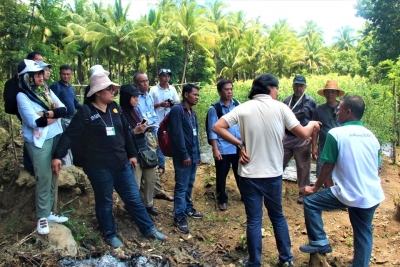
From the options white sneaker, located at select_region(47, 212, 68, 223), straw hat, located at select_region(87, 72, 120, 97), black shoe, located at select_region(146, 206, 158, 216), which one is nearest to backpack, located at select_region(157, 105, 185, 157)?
black shoe, located at select_region(146, 206, 158, 216)

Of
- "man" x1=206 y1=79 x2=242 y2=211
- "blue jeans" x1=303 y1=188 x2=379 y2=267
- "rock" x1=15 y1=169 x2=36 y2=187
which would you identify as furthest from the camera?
"rock" x1=15 y1=169 x2=36 y2=187

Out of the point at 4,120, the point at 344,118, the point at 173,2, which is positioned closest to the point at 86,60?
the point at 173,2

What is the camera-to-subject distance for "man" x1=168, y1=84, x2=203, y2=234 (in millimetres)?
3906

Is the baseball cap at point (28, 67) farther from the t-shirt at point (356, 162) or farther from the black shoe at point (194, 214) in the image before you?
the t-shirt at point (356, 162)

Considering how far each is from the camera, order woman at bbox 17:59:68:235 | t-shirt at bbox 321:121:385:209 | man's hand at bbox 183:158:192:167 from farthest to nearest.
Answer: man's hand at bbox 183:158:192:167, woman at bbox 17:59:68:235, t-shirt at bbox 321:121:385:209

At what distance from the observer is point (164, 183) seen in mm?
5578

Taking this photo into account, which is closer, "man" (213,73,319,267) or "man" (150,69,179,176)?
"man" (213,73,319,267)

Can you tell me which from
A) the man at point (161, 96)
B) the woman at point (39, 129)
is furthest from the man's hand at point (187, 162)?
the man at point (161, 96)

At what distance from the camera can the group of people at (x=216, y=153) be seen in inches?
114

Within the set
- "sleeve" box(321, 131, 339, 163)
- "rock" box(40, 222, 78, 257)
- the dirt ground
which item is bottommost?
the dirt ground

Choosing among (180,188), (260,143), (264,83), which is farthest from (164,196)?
(264,83)

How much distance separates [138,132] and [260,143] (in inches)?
58.5

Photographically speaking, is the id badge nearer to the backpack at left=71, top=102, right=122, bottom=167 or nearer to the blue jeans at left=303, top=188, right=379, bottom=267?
the backpack at left=71, top=102, right=122, bottom=167

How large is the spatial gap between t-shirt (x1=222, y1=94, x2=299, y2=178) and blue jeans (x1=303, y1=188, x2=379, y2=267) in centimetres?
47
